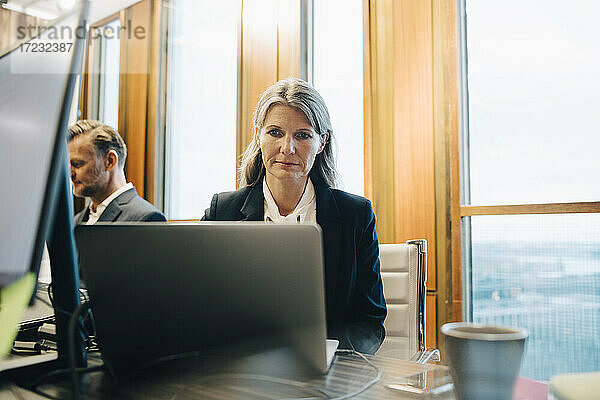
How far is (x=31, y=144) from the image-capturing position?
0.60 meters

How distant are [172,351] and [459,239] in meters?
2.08

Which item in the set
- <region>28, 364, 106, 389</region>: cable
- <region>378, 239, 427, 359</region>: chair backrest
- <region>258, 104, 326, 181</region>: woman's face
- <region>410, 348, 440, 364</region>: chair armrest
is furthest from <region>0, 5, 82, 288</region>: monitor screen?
<region>378, 239, 427, 359</region>: chair backrest

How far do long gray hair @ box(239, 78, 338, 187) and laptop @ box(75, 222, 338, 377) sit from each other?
3.35 feet

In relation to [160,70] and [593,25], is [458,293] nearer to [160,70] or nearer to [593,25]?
[593,25]

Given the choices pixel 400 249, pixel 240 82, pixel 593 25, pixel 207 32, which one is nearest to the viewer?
pixel 400 249

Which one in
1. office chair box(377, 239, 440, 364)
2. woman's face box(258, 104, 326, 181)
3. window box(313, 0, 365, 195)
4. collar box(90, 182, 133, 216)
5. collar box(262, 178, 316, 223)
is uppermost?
window box(313, 0, 365, 195)

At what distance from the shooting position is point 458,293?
2.57 metres

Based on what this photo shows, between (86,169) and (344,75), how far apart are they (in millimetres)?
1646

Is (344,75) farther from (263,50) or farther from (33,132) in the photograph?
(33,132)

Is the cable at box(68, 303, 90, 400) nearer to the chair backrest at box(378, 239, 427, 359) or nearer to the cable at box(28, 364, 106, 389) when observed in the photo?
the cable at box(28, 364, 106, 389)

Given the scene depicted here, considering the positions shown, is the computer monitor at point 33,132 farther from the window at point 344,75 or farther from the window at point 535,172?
the window at point 344,75

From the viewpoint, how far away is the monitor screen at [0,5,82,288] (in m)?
0.58

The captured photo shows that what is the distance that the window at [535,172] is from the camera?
88.0 inches

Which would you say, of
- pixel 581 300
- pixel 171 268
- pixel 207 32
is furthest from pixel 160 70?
pixel 171 268
